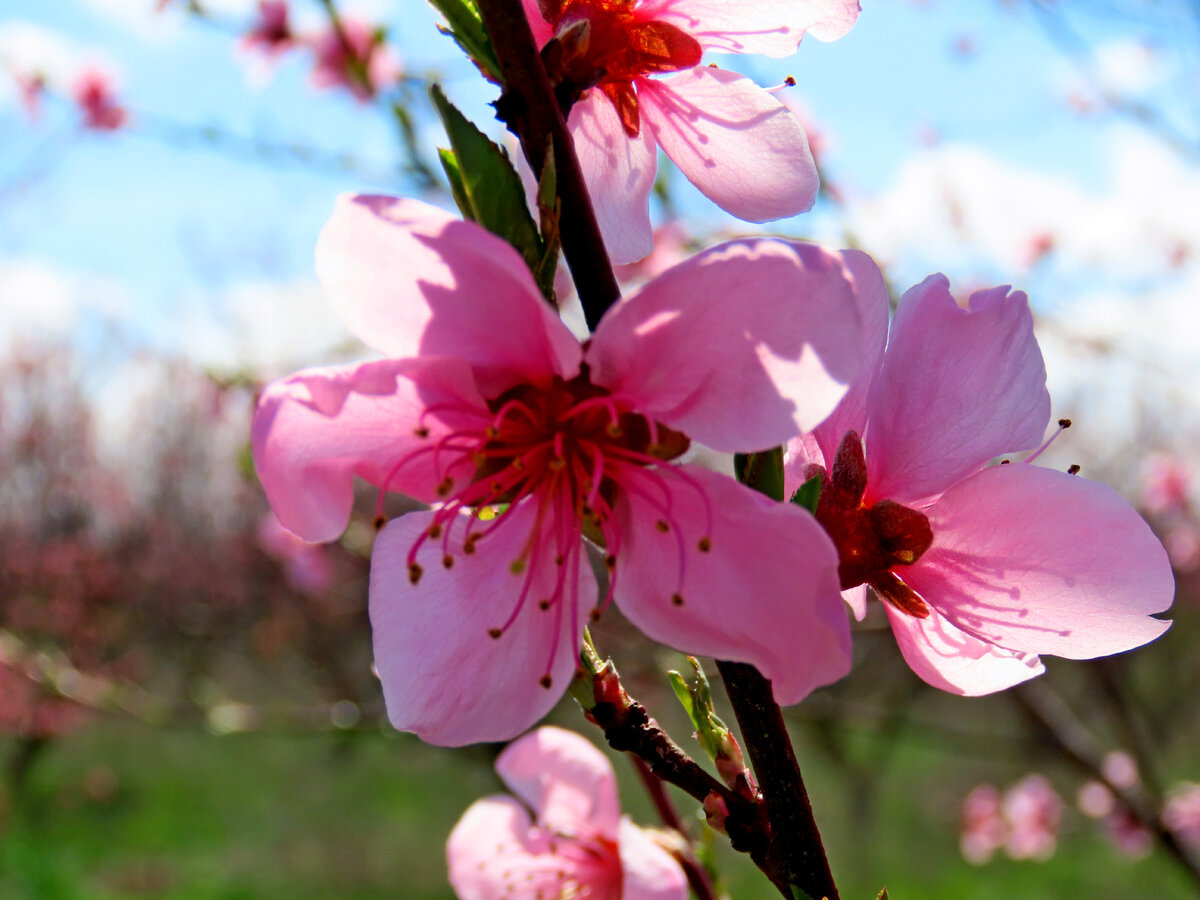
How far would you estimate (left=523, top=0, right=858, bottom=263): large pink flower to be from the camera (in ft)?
1.88

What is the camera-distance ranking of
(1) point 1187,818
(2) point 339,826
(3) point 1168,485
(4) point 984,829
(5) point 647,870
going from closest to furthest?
(5) point 647,870 < (1) point 1187,818 < (4) point 984,829 < (3) point 1168,485 < (2) point 339,826

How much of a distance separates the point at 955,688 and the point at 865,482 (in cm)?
13

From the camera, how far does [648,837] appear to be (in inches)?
30.9

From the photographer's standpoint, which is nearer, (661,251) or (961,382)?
(961,382)

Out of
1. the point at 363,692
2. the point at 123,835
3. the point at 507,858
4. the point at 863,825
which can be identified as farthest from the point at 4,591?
the point at 507,858

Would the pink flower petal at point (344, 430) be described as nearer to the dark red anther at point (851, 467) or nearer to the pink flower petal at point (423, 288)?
the pink flower petal at point (423, 288)

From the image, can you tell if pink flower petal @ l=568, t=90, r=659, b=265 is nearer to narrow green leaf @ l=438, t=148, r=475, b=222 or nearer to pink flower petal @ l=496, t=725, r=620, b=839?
narrow green leaf @ l=438, t=148, r=475, b=222

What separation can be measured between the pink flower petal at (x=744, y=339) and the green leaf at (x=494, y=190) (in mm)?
58

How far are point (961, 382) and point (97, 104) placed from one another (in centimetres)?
397

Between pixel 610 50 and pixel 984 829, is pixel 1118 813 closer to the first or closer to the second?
pixel 984 829

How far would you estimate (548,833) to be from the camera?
2.78 ft

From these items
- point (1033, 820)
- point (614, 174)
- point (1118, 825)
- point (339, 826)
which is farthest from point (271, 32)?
point (339, 826)

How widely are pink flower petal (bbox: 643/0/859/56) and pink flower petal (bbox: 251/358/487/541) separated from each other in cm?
29

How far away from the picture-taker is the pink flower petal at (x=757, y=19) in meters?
0.59
